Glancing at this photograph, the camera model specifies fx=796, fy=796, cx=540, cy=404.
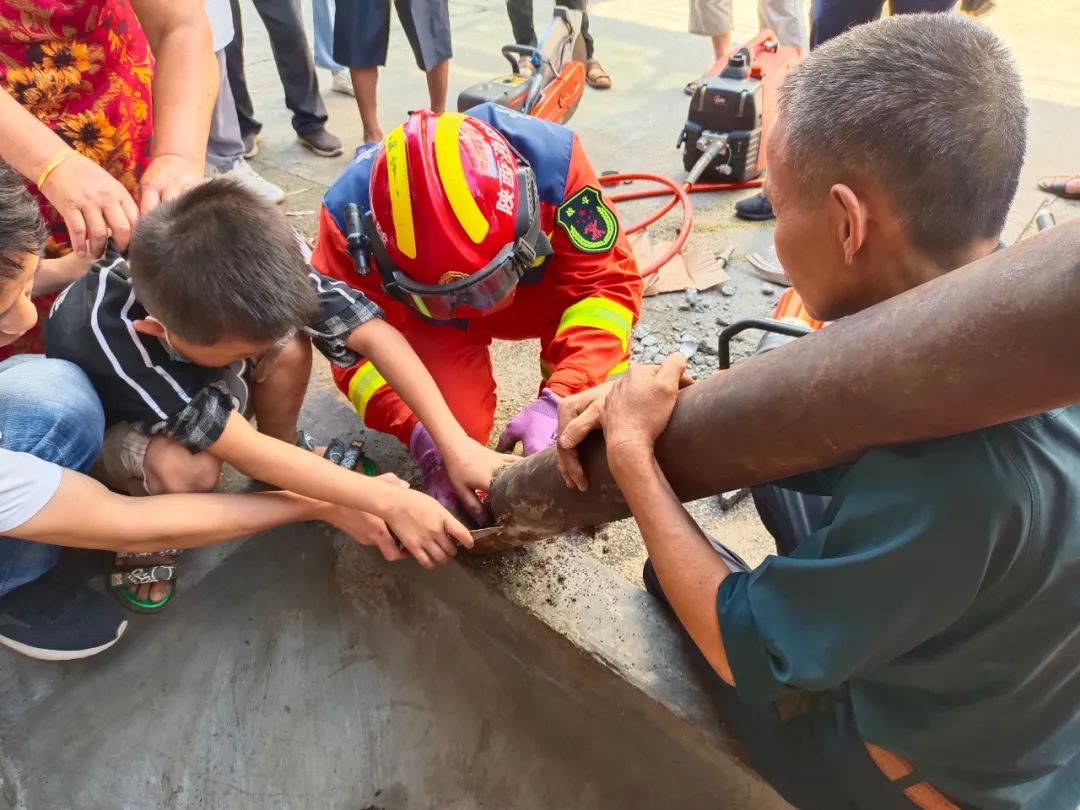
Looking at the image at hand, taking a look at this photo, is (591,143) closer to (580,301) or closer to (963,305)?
(580,301)

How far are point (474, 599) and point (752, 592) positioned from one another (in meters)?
0.83

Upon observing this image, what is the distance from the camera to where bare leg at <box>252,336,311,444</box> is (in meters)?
1.86

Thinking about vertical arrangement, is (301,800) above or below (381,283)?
below

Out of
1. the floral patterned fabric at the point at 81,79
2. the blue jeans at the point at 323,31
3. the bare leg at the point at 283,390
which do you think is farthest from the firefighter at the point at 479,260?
the blue jeans at the point at 323,31

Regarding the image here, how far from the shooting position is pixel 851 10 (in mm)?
3244

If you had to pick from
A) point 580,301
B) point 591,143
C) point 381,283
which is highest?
point 381,283

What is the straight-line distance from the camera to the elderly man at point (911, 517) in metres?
0.85

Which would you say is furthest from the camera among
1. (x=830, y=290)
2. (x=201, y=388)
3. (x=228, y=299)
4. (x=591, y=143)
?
(x=591, y=143)

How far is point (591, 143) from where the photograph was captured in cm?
442

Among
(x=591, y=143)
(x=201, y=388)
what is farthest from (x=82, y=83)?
(x=591, y=143)

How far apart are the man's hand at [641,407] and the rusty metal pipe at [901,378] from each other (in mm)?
18

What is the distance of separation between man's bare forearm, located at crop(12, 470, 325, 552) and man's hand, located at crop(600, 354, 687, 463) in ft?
2.70

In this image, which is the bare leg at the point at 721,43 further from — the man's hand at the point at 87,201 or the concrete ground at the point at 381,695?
the man's hand at the point at 87,201

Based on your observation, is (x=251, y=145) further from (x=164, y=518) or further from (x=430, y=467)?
(x=164, y=518)
